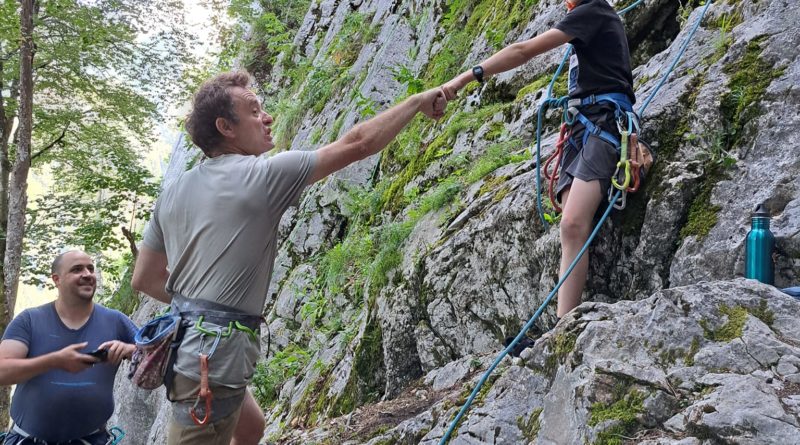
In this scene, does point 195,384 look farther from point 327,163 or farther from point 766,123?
point 766,123

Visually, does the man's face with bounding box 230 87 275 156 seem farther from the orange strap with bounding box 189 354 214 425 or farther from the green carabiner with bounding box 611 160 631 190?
the green carabiner with bounding box 611 160 631 190

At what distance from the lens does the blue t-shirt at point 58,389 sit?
434cm

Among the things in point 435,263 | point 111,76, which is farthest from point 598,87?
point 111,76

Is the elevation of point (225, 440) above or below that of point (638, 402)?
above

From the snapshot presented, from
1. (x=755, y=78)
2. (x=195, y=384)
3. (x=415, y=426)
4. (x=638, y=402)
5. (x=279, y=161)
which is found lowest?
(x=415, y=426)

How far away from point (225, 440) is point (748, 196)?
130 inches

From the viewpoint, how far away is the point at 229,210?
3.18 m

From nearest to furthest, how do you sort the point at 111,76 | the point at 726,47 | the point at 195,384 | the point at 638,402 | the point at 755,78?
the point at 638,402
the point at 195,384
the point at 755,78
the point at 726,47
the point at 111,76

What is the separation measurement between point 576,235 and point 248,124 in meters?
2.15

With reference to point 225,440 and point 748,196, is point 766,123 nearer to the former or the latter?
point 748,196

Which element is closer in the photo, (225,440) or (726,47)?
(225,440)

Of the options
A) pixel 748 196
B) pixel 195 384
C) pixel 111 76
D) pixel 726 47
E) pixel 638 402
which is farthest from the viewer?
pixel 111 76

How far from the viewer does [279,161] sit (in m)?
3.21

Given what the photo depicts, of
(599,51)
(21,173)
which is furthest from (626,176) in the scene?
(21,173)
